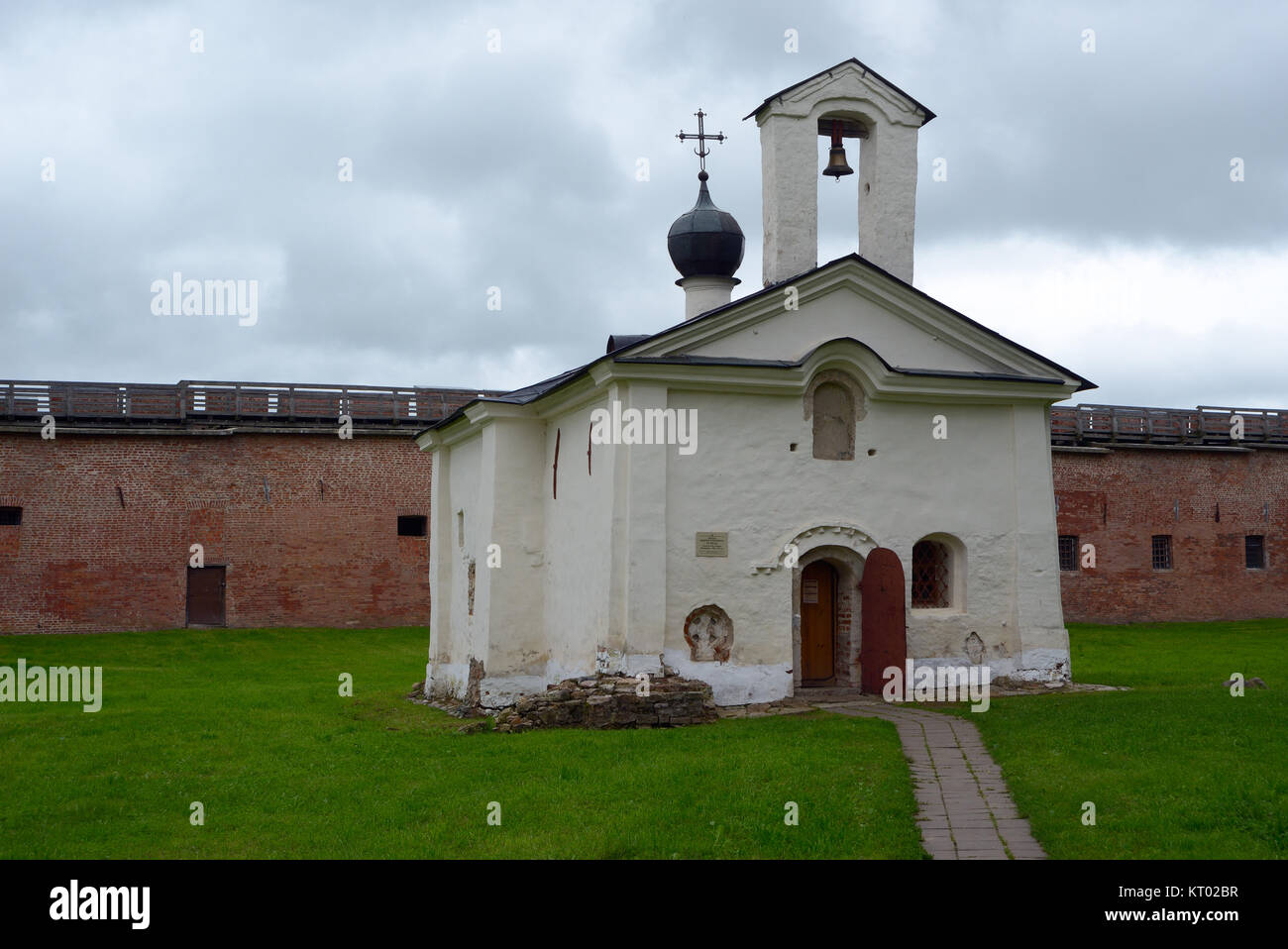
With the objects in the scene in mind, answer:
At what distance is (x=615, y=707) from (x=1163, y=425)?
1041 inches

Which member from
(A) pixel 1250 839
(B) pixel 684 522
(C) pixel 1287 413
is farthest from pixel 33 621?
(C) pixel 1287 413

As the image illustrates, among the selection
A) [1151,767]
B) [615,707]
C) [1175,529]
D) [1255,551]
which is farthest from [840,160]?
[1255,551]

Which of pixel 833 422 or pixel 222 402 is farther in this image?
pixel 222 402

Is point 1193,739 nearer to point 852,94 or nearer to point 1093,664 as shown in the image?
point 852,94

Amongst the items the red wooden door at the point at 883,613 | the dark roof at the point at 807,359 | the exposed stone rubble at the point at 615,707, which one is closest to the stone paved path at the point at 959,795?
the red wooden door at the point at 883,613

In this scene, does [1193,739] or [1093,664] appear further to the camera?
[1093,664]

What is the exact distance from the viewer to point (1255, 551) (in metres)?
36.6

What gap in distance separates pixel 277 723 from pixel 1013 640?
9931 mm

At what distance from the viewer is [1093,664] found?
78.6ft

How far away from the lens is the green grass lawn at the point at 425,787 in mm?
9352

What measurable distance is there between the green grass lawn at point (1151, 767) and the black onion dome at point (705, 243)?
8.83 m

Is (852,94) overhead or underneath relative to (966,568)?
overhead

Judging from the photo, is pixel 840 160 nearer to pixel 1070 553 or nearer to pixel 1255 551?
pixel 1070 553

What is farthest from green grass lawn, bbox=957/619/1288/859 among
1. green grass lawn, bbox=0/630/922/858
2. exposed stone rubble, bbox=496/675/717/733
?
exposed stone rubble, bbox=496/675/717/733
